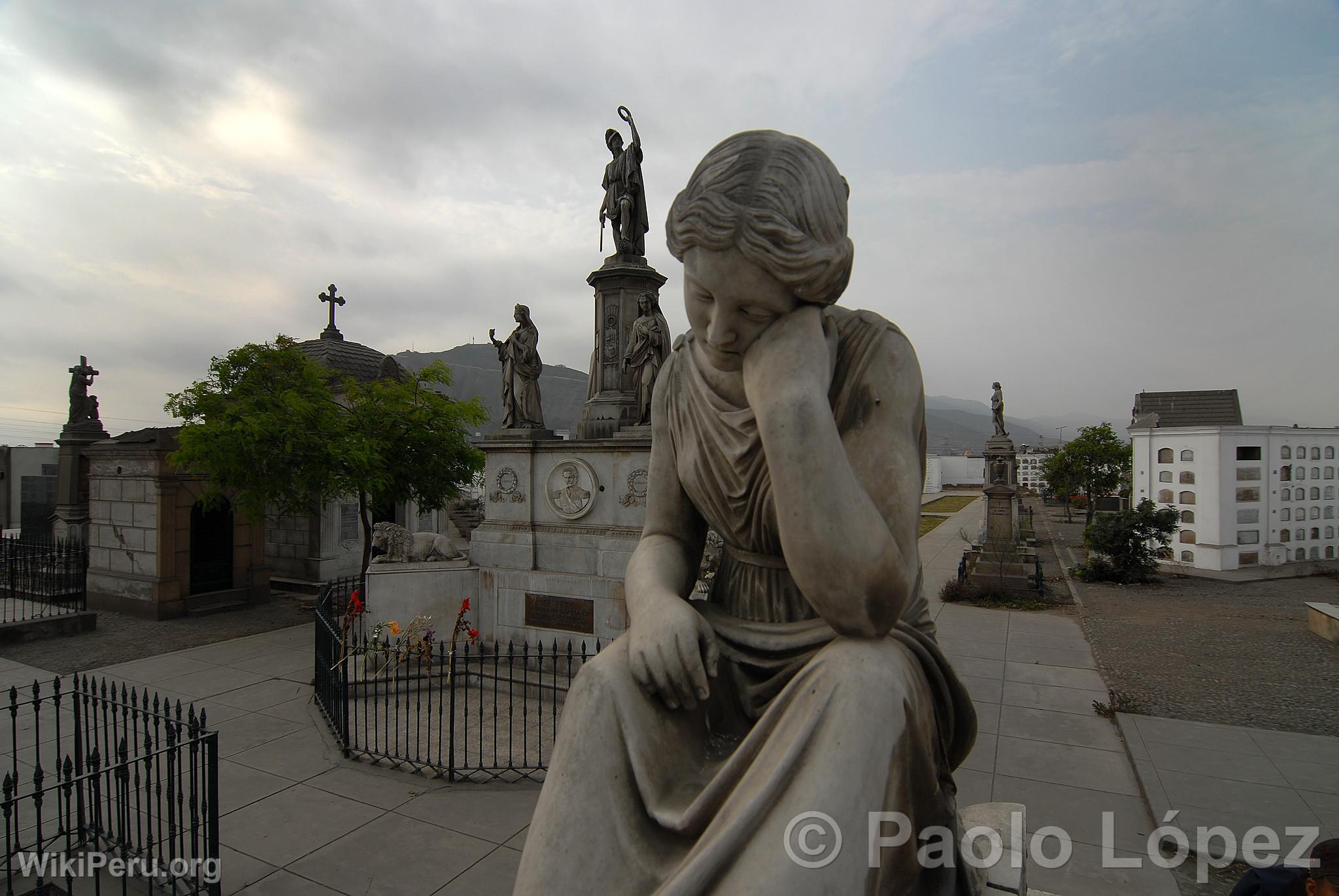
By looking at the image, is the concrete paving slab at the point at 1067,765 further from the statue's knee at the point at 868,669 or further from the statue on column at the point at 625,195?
the statue on column at the point at 625,195

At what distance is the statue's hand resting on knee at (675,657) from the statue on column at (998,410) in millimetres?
21384

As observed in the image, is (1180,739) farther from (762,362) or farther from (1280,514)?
(1280,514)

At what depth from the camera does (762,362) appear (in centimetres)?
172

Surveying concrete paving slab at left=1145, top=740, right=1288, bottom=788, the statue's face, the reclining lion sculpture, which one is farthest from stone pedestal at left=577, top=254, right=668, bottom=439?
the statue's face

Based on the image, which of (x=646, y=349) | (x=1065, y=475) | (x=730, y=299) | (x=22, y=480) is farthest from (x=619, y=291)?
(x=1065, y=475)

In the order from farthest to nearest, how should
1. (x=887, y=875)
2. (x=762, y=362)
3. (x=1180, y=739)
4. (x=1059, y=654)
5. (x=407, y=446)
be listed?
(x=407, y=446), (x=1059, y=654), (x=1180, y=739), (x=762, y=362), (x=887, y=875)

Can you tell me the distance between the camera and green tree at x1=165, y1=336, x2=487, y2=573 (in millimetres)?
10766

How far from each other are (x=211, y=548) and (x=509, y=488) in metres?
8.39

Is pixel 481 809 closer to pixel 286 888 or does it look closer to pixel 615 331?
pixel 286 888

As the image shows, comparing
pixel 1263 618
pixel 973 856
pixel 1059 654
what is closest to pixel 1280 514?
pixel 1263 618

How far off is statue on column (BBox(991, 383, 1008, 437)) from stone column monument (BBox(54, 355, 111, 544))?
82.5 ft

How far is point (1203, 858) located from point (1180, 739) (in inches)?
101

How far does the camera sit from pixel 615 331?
997cm

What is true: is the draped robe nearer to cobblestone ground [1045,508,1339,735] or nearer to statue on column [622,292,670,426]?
statue on column [622,292,670,426]
